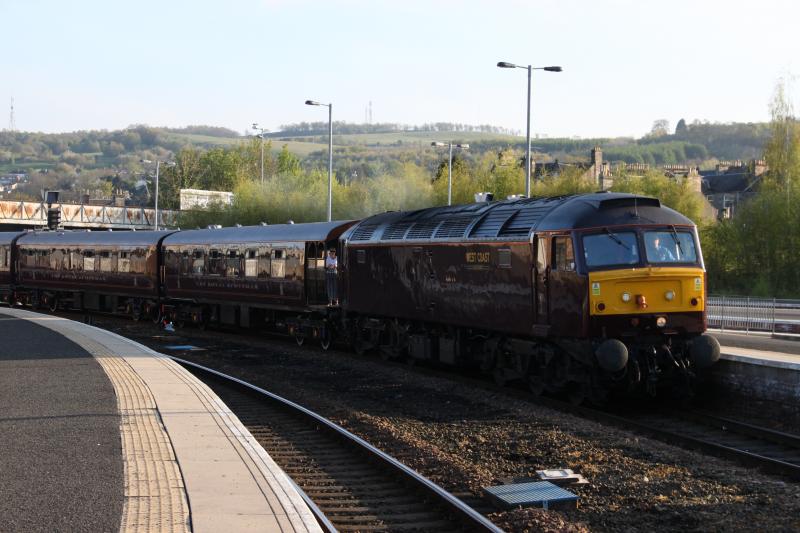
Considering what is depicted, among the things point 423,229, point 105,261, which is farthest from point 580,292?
point 105,261

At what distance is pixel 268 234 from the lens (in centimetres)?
3150

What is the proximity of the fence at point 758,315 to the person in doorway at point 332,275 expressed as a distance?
12.8 meters

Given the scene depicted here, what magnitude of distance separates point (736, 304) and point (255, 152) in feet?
323

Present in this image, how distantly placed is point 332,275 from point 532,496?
17.5m

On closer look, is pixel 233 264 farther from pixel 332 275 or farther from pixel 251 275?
pixel 332 275

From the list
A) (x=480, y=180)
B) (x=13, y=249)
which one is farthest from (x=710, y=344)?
(x=480, y=180)

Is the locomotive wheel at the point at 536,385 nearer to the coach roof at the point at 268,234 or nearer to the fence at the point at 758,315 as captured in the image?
the coach roof at the point at 268,234

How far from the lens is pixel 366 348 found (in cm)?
2580

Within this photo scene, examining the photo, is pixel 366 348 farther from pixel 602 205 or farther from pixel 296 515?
pixel 296 515

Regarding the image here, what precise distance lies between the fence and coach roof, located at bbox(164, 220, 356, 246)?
1309 centimetres

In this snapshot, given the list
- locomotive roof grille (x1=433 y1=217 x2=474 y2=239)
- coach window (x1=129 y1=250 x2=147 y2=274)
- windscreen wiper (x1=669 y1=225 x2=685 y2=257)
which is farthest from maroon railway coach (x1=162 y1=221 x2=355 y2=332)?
windscreen wiper (x1=669 y1=225 x2=685 y2=257)

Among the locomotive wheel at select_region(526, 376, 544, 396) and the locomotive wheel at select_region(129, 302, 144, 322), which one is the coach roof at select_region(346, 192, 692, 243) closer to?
the locomotive wheel at select_region(526, 376, 544, 396)

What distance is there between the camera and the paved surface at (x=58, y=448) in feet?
28.7

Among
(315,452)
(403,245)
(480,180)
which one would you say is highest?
(480,180)
